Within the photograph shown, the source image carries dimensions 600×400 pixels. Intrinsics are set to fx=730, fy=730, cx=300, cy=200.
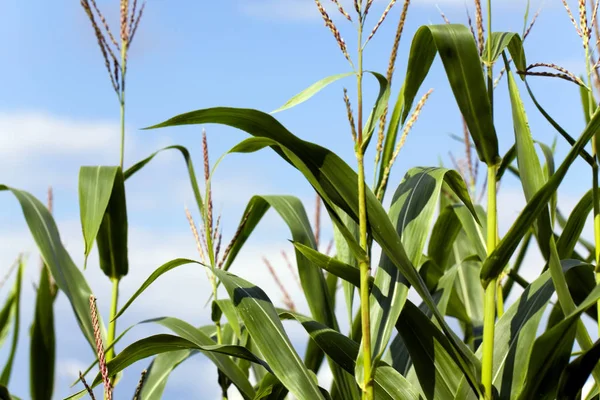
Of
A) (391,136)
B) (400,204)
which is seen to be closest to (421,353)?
(400,204)

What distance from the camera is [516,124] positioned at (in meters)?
1.05

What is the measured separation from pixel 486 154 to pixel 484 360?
11.0 inches

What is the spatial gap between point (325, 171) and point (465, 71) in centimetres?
23

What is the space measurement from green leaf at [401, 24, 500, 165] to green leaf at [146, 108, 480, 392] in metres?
0.18

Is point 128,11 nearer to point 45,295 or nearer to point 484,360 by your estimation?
point 45,295

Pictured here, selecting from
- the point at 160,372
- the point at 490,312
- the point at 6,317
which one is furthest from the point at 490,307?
the point at 6,317

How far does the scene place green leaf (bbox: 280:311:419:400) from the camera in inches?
42.8

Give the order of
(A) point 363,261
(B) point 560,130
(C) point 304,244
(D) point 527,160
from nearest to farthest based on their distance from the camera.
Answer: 1. (A) point 363,261
2. (D) point 527,160
3. (B) point 560,130
4. (C) point 304,244

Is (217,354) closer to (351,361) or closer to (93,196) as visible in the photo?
(351,361)

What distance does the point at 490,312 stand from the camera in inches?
38.6

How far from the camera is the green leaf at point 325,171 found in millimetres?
933

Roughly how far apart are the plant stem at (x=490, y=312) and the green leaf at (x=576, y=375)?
0.36ft

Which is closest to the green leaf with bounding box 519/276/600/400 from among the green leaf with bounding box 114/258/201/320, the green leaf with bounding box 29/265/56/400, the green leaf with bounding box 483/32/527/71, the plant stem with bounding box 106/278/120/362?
the green leaf with bounding box 483/32/527/71

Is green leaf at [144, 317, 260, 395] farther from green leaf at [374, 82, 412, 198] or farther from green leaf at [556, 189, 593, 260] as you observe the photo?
green leaf at [556, 189, 593, 260]
